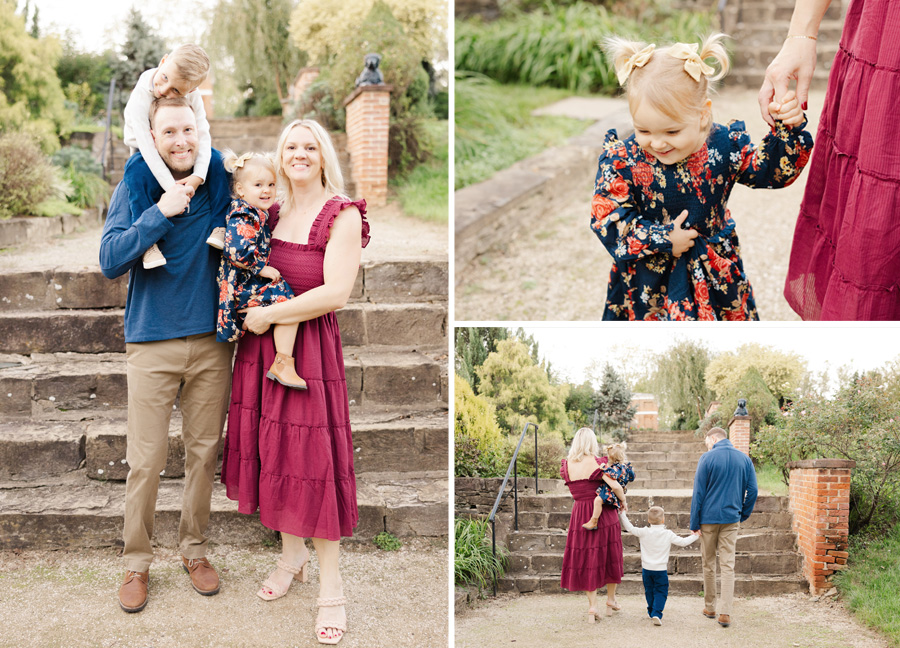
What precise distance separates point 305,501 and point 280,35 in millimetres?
9515

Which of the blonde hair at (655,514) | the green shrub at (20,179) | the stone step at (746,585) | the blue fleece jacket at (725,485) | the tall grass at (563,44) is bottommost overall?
the stone step at (746,585)

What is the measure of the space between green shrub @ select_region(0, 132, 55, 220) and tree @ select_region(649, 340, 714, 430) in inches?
221

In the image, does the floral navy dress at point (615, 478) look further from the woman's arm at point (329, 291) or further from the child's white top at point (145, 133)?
the child's white top at point (145, 133)

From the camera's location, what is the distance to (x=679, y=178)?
2.22 m

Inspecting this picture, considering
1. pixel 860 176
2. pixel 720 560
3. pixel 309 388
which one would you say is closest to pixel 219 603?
pixel 309 388

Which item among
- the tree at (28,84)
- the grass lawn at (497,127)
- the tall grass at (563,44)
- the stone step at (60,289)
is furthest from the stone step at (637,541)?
the tree at (28,84)

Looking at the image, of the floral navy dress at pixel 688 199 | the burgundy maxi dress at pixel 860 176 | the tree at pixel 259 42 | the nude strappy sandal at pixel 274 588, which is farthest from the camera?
the tree at pixel 259 42

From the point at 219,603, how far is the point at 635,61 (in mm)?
2484

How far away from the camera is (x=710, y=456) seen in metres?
2.61

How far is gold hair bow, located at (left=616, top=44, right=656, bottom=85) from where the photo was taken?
2018 millimetres

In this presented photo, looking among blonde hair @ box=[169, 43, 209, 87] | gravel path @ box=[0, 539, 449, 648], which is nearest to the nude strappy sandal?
gravel path @ box=[0, 539, 449, 648]

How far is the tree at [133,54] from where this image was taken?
415 inches

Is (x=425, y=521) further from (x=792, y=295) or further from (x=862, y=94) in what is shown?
(x=862, y=94)

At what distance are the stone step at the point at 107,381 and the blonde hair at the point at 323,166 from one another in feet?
4.65
